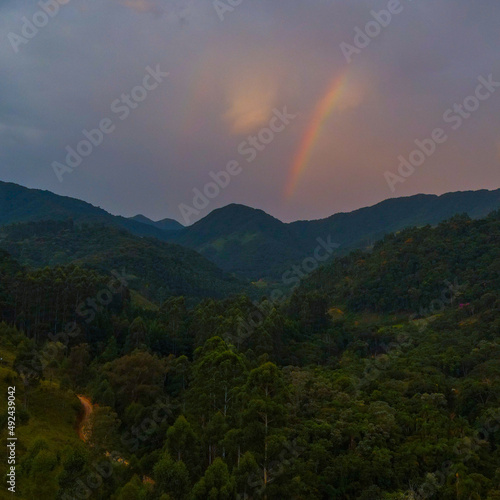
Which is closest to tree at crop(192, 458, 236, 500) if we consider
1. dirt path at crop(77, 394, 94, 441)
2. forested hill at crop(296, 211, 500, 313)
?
dirt path at crop(77, 394, 94, 441)

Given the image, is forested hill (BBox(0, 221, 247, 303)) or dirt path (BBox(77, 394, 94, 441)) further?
forested hill (BBox(0, 221, 247, 303))

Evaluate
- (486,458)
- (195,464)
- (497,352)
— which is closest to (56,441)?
(195,464)

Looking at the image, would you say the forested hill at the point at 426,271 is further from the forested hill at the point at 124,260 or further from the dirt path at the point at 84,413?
the forested hill at the point at 124,260

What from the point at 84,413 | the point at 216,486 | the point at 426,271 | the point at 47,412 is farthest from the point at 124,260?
the point at 216,486

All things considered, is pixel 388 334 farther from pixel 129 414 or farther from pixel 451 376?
pixel 129 414

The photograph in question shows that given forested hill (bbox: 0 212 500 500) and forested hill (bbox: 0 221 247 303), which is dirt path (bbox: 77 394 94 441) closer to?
forested hill (bbox: 0 212 500 500)

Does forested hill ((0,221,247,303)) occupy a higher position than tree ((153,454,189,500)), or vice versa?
forested hill ((0,221,247,303))

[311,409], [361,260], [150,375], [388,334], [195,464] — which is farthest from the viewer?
[361,260]

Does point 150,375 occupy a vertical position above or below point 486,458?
above

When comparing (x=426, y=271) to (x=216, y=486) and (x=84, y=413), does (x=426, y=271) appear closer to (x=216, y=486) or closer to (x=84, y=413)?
(x=84, y=413)
